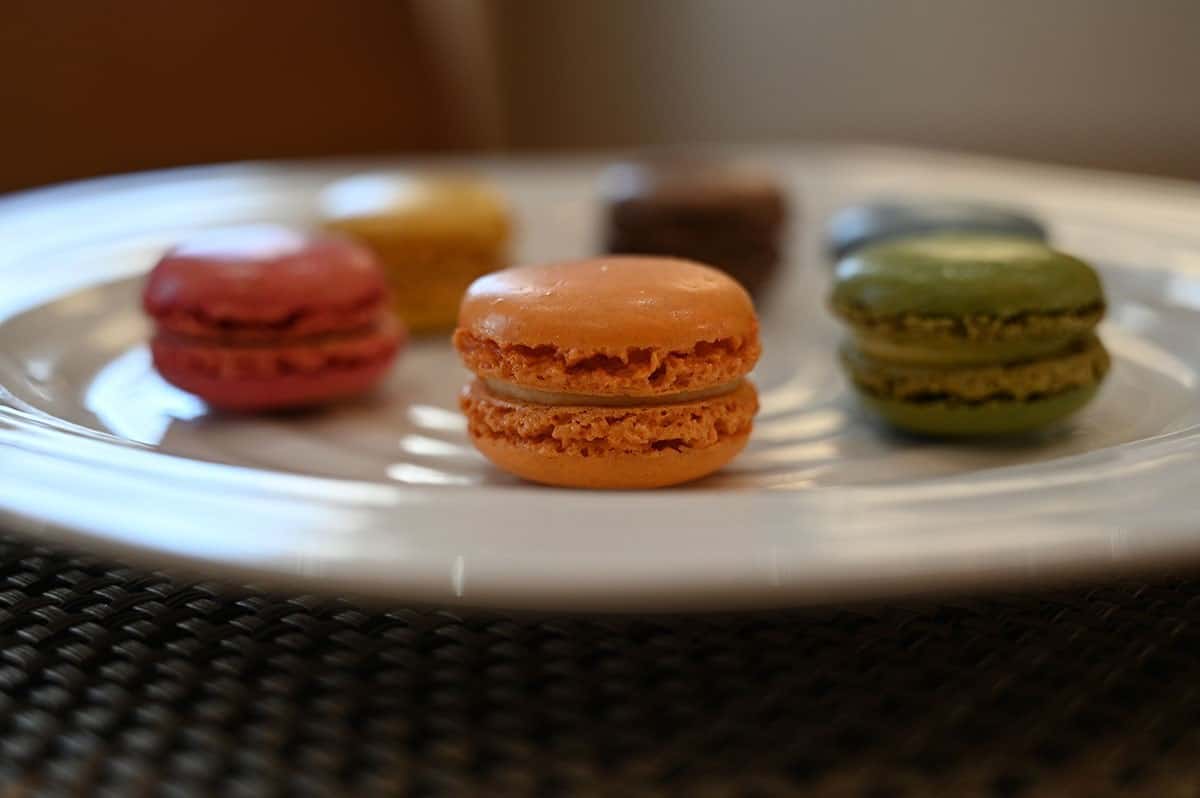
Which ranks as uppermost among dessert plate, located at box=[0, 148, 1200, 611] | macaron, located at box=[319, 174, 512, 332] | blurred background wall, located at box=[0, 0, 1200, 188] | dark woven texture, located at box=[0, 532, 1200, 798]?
blurred background wall, located at box=[0, 0, 1200, 188]

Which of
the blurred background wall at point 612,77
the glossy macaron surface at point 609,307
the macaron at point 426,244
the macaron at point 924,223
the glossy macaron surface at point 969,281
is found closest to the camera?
the glossy macaron surface at point 609,307

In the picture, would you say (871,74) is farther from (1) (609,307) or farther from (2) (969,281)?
(1) (609,307)

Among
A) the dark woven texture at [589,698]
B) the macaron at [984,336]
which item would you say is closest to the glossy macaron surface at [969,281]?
→ the macaron at [984,336]


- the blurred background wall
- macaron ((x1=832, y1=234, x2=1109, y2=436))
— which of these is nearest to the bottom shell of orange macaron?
macaron ((x1=832, y1=234, x2=1109, y2=436))

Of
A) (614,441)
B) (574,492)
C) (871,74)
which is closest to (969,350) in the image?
(614,441)

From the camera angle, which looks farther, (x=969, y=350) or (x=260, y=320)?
(x=260, y=320)

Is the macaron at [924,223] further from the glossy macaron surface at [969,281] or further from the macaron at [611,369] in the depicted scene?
the macaron at [611,369]

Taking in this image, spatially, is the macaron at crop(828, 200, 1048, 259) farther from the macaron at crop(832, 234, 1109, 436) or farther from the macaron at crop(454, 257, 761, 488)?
the macaron at crop(454, 257, 761, 488)
